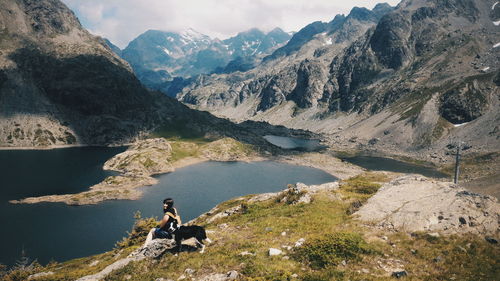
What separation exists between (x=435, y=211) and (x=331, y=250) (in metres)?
10.1

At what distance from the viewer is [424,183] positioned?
1220 inches

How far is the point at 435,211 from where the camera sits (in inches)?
947

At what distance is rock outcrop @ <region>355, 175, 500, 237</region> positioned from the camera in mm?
21953

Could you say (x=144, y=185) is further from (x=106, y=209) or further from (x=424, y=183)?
(x=424, y=183)

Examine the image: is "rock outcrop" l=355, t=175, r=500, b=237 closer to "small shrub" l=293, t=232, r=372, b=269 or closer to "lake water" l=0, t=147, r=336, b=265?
"small shrub" l=293, t=232, r=372, b=269

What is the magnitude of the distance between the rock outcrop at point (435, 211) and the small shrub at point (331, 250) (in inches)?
206

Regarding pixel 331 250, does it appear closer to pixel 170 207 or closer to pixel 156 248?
pixel 170 207

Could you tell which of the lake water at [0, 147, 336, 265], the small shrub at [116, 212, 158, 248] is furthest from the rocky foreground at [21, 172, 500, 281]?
the lake water at [0, 147, 336, 265]

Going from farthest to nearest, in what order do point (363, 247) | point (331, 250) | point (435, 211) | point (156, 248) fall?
point (435, 211)
point (156, 248)
point (363, 247)
point (331, 250)

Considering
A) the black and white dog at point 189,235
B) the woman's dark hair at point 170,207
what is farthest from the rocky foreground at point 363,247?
the woman's dark hair at point 170,207

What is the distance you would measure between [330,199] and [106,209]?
419ft

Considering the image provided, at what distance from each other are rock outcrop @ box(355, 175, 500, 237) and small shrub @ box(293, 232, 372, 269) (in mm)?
5237

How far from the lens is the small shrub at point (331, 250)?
62.7 feet

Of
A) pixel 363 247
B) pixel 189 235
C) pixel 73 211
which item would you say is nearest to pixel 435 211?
pixel 363 247
